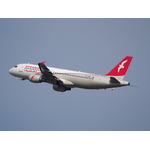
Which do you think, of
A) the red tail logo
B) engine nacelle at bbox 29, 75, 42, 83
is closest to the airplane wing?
engine nacelle at bbox 29, 75, 42, 83

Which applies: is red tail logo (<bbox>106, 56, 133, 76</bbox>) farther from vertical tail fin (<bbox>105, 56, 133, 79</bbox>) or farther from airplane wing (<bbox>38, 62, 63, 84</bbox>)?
airplane wing (<bbox>38, 62, 63, 84</bbox>)

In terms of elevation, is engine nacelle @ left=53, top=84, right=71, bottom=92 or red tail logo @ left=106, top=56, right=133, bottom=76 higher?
red tail logo @ left=106, top=56, right=133, bottom=76

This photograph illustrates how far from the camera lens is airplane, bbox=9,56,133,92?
4991 cm

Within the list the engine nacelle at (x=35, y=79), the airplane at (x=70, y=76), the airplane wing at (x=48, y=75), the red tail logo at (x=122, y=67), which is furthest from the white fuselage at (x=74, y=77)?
the red tail logo at (x=122, y=67)

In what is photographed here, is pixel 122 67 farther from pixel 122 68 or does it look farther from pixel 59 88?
pixel 59 88

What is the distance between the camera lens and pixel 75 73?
53.5 metres

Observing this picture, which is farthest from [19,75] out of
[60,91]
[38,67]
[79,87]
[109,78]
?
[109,78]

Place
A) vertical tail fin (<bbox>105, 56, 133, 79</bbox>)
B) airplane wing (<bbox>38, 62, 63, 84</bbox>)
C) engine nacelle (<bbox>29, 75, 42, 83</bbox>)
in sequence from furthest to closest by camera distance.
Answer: engine nacelle (<bbox>29, 75, 42, 83</bbox>) < airplane wing (<bbox>38, 62, 63, 84</bbox>) < vertical tail fin (<bbox>105, 56, 133, 79</bbox>)

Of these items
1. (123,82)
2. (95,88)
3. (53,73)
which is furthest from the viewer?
(53,73)

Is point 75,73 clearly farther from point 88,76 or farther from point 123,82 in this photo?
point 123,82

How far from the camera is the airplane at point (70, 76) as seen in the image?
4991 centimetres

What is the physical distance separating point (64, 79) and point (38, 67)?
5.82 meters

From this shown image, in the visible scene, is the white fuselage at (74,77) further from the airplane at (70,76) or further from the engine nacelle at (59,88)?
the engine nacelle at (59,88)

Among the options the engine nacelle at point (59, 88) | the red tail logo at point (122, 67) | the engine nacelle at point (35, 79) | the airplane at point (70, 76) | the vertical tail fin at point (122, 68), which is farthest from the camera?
the engine nacelle at point (59, 88)
